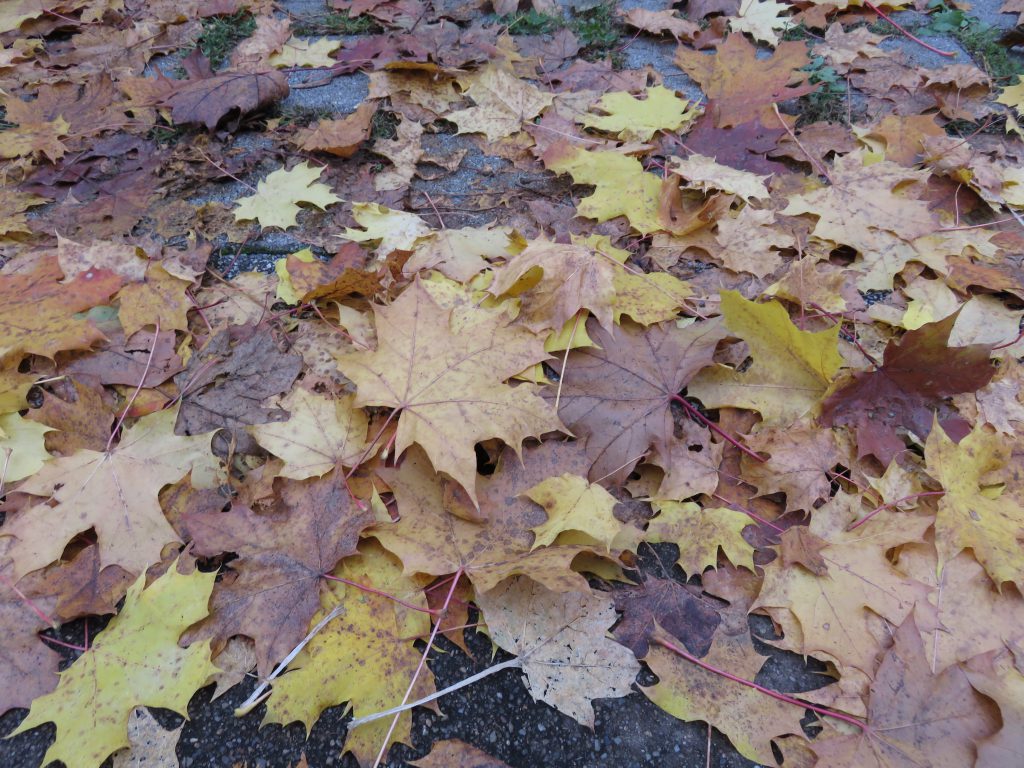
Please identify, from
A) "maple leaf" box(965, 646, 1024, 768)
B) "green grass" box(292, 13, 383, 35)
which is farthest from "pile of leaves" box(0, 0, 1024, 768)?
"green grass" box(292, 13, 383, 35)

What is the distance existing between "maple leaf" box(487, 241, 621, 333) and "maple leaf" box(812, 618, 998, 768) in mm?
962

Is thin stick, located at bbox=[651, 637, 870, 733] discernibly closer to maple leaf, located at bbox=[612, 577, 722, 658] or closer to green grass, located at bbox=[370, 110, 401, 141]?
maple leaf, located at bbox=[612, 577, 722, 658]

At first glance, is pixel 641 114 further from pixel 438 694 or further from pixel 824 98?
pixel 438 694

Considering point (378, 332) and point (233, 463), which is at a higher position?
point (378, 332)

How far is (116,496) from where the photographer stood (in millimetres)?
1413

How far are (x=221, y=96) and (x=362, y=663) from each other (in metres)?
2.28

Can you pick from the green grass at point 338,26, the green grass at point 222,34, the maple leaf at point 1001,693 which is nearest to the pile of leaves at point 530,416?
the maple leaf at point 1001,693

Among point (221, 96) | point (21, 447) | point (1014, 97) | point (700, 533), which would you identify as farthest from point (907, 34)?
point (21, 447)

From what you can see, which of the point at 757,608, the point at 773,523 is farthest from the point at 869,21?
the point at 757,608

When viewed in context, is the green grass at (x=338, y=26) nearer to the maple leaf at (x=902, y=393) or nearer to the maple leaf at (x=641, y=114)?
the maple leaf at (x=641, y=114)

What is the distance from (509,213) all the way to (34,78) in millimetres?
2388

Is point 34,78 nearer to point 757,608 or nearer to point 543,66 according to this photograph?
point 543,66

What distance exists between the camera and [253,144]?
2471 millimetres

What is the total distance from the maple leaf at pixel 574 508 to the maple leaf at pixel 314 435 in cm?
46
